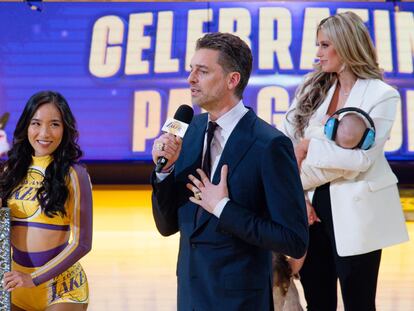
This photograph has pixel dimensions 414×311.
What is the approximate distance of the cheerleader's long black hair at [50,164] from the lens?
280 cm

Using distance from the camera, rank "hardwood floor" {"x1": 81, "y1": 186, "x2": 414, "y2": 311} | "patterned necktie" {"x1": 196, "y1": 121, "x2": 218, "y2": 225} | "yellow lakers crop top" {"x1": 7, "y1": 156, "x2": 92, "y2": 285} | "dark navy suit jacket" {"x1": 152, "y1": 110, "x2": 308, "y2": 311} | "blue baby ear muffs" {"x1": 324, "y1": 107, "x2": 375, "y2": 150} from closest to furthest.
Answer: "dark navy suit jacket" {"x1": 152, "y1": 110, "x2": 308, "y2": 311} < "patterned necktie" {"x1": 196, "y1": 121, "x2": 218, "y2": 225} < "yellow lakers crop top" {"x1": 7, "y1": 156, "x2": 92, "y2": 285} < "blue baby ear muffs" {"x1": 324, "y1": 107, "x2": 375, "y2": 150} < "hardwood floor" {"x1": 81, "y1": 186, "x2": 414, "y2": 311}

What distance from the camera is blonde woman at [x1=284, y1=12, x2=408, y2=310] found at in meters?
3.08

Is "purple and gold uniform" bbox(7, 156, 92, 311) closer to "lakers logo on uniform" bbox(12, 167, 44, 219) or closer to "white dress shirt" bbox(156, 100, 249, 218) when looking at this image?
"lakers logo on uniform" bbox(12, 167, 44, 219)

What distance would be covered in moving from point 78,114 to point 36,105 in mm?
5993

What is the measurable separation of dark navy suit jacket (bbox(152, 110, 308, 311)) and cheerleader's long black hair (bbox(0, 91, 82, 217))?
0.65m

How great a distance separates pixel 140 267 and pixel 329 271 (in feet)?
8.42

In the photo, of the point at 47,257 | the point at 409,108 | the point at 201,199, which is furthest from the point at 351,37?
the point at 409,108

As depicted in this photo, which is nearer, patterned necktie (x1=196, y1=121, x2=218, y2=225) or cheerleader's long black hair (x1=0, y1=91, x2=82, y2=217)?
patterned necktie (x1=196, y1=121, x2=218, y2=225)

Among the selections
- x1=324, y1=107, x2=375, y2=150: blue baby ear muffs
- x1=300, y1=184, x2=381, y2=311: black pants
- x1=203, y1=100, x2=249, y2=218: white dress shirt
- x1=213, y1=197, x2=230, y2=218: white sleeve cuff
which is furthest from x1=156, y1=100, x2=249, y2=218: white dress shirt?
x1=300, y1=184, x2=381, y2=311: black pants

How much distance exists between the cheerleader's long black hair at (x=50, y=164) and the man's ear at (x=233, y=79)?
0.85 metres

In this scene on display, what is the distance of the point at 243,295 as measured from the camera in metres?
2.17

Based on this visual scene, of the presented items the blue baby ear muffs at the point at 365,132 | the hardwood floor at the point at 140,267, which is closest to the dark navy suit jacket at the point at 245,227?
the blue baby ear muffs at the point at 365,132

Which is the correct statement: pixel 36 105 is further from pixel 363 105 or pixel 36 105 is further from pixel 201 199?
pixel 363 105

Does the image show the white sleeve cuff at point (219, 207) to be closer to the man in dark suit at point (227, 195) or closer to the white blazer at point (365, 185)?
the man in dark suit at point (227, 195)
